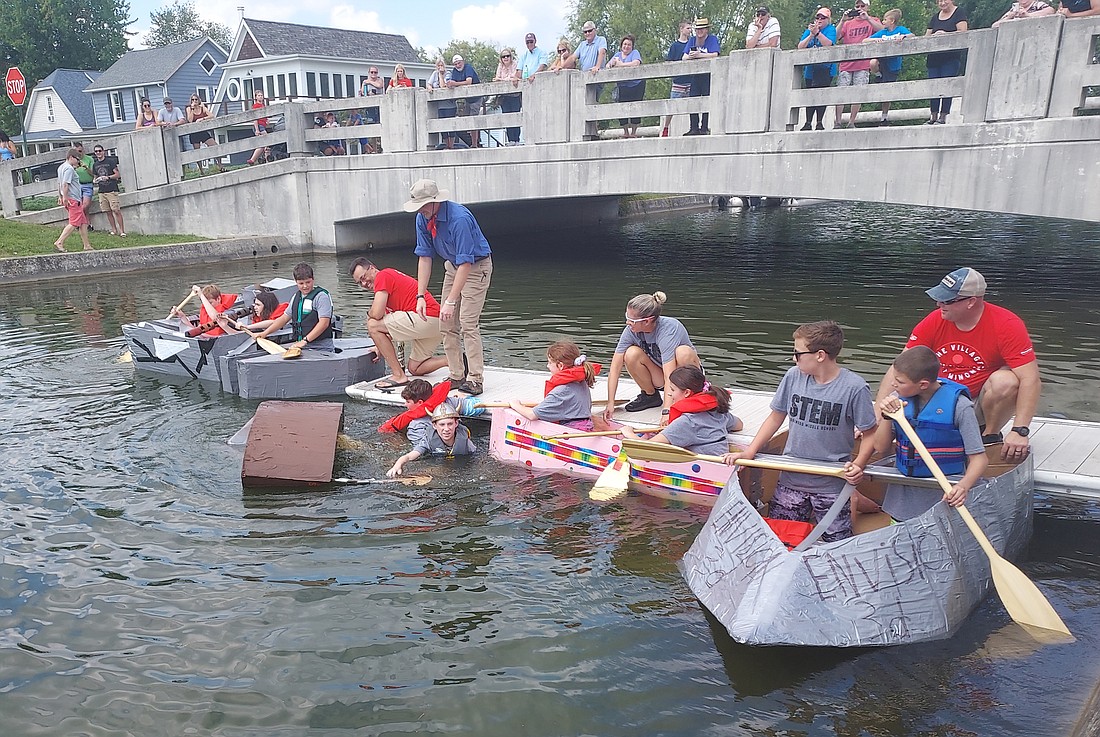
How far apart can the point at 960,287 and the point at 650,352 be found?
9.56 ft

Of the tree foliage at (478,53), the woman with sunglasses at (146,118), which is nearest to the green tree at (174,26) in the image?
the tree foliage at (478,53)

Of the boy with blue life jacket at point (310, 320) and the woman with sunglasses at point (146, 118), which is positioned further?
the woman with sunglasses at point (146, 118)

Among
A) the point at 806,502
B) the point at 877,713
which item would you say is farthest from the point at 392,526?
the point at 877,713

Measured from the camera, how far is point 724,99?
43.5 ft

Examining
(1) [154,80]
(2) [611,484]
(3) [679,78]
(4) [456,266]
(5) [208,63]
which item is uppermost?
(5) [208,63]

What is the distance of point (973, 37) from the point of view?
10844 mm

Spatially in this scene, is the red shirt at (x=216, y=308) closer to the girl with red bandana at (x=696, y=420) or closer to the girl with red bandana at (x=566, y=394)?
the girl with red bandana at (x=566, y=394)

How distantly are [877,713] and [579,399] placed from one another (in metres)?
3.74

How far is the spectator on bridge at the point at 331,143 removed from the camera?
2025 cm

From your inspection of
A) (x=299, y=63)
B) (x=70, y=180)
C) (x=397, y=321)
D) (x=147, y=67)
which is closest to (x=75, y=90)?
(x=147, y=67)

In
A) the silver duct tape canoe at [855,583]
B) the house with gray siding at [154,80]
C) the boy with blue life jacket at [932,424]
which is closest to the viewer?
the silver duct tape canoe at [855,583]

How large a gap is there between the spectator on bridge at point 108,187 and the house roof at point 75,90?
32649 millimetres

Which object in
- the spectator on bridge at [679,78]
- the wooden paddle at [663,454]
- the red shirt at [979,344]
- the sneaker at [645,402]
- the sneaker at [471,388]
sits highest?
the spectator on bridge at [679,78]

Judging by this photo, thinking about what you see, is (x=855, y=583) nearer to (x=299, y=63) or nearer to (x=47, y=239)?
(x=47, y=239)
